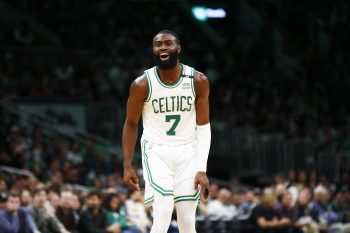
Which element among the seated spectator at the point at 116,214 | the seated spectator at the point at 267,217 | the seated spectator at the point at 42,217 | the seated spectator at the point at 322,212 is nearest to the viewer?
the seated spectator at the point at 42,217

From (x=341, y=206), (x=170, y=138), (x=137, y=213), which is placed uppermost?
(x=170, y=138)

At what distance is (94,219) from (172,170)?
19.1 feet

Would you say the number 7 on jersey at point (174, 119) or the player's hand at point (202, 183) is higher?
the number 7 on jersey at point (174, 119)

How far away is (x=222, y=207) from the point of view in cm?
1712

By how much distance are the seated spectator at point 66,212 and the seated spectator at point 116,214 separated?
2.26 feet

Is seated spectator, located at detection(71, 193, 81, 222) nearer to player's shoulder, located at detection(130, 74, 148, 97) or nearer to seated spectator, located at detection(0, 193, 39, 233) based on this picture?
seated spectator, located at detection(0, 193, 39, 233)

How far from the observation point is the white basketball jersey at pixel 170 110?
27.0ft

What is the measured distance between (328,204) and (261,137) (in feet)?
18.5

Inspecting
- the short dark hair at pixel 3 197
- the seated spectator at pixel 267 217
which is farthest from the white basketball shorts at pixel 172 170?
the seated spectator at pixel 267 217

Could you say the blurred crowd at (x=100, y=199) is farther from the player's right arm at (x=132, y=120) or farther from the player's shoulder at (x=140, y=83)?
the player's shoulder at (x=140, y=83)

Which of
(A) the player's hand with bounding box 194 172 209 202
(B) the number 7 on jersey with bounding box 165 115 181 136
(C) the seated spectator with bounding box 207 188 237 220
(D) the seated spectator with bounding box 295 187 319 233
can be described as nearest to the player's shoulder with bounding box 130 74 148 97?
(B) the number 7 on jersey with bounding box 165 115 181 136

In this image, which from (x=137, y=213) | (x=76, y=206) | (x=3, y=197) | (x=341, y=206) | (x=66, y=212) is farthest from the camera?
(x=341, y=206)

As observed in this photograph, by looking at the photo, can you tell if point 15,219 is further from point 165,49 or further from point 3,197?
point 165,49

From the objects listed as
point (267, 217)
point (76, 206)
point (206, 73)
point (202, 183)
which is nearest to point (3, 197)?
point (76, 206)
